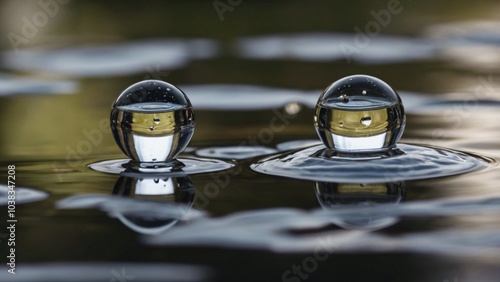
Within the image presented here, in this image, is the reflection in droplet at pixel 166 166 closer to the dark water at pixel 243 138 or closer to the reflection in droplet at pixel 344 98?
the dark water at pixel 243 138

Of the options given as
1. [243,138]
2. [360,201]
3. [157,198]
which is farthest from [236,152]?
[360,201]

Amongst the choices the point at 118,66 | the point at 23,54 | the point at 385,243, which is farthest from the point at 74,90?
the point at 385,243

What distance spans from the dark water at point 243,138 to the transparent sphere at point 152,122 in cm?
12

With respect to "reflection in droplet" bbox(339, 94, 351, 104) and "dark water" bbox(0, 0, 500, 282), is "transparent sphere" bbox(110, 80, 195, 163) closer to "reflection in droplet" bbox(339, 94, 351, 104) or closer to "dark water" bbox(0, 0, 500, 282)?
"dark water" bbox(0, 0, 500, 282)

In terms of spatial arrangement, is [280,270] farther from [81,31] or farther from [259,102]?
[81,31]

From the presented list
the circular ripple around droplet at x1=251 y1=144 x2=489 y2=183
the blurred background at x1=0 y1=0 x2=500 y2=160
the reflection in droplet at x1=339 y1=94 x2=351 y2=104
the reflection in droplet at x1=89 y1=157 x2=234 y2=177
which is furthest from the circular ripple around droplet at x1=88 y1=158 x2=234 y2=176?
the reflection in droplet at x1=339 y1=94 x2=351 y2=104

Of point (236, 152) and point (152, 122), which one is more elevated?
point (152, 122)

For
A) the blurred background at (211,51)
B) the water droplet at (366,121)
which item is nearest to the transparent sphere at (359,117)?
the water droplet at (366,121)

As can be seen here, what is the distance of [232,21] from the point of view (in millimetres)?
6488

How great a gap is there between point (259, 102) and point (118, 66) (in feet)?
3.65

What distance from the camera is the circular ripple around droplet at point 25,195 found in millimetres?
2838

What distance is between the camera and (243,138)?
3592mm

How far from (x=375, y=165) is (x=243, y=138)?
728mm

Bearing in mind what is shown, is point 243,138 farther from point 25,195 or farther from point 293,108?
point 25,195
